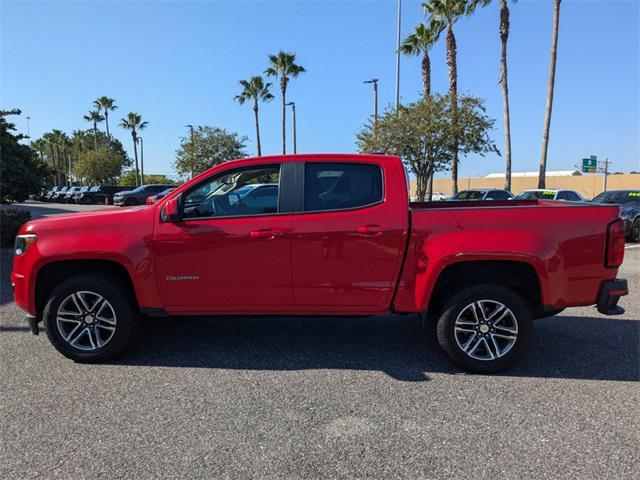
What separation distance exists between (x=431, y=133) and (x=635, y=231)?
1048 centimetres

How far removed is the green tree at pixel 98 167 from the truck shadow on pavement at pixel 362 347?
61711 millimetres

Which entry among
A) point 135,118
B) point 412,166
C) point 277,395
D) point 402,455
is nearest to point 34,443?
point 277,395

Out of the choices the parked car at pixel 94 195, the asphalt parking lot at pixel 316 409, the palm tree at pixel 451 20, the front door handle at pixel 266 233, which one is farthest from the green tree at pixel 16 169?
the parked car at pixel 94 195

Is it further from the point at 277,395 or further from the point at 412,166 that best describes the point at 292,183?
the point at 412,166

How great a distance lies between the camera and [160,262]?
405 cm

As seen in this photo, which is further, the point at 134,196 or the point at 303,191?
the point at 134,196

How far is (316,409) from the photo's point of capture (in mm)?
3350

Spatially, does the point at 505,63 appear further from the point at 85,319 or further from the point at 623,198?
the point at 85,319

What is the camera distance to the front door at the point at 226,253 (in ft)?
13.1

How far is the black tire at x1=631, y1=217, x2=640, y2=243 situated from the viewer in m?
12.7

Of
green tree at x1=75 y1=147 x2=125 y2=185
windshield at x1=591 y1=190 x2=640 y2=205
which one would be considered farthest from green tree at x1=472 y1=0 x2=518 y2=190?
green tree at x1=75 y1=147 x2=125 y2=185

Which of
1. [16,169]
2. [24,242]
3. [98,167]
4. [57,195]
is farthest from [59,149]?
[24,242]

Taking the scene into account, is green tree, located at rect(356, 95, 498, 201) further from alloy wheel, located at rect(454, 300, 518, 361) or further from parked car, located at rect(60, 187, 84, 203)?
parked car, located at rect(60, 187, 84, 203)

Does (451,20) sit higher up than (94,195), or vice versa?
(451,20)
